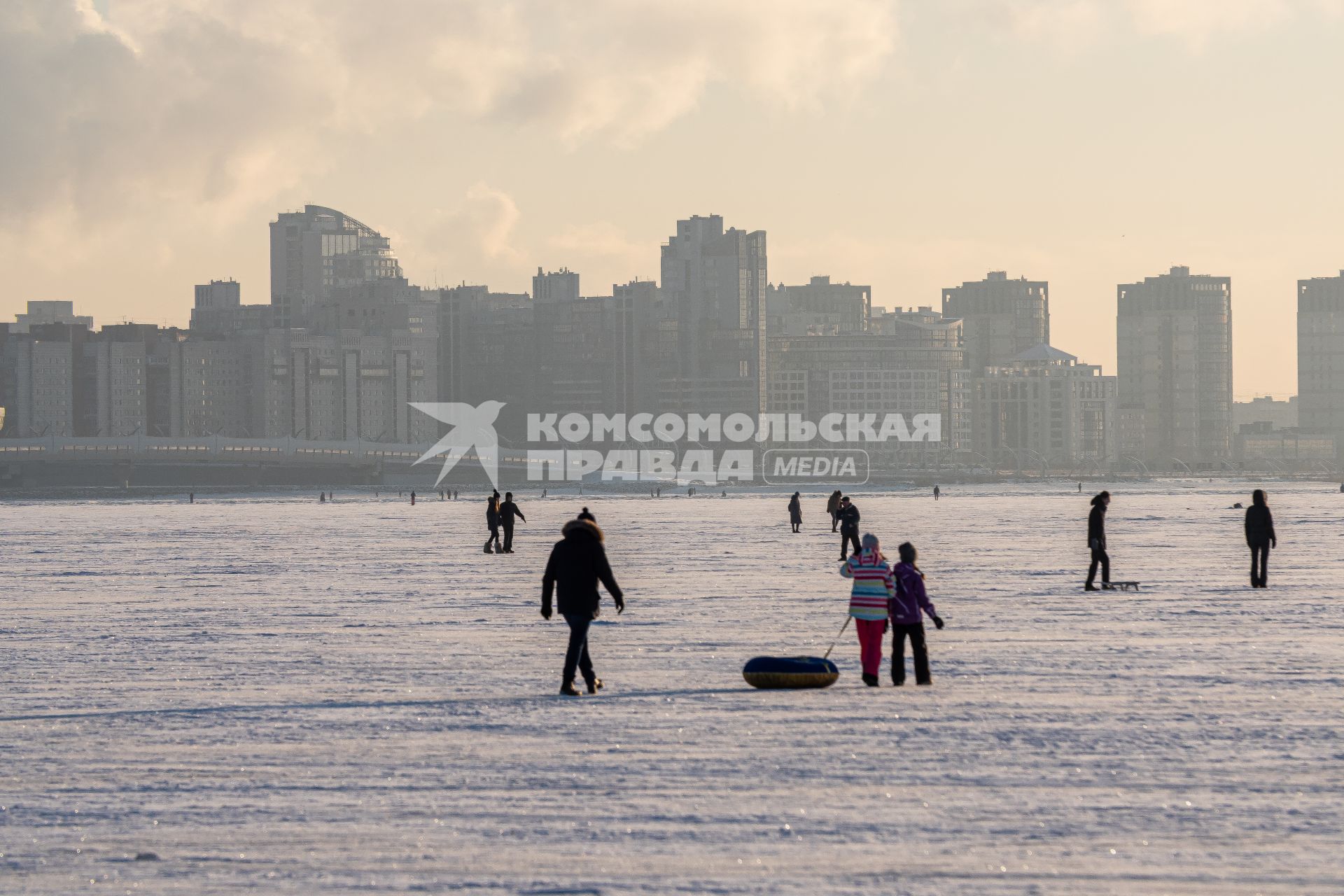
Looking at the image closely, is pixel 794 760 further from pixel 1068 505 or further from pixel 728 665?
pixel 1068 505

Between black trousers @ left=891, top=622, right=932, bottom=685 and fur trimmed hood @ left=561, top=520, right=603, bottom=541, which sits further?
black trousers @ left=891, top=622, right=932, bottom=685

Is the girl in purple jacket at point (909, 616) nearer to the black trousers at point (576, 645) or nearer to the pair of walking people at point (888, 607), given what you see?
the pair of walking people at point (888, 607)

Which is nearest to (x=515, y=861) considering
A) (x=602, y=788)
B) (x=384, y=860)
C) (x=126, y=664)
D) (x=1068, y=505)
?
(x=384, y=860)

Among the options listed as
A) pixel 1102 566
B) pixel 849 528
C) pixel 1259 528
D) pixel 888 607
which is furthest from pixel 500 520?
pixel 888 607

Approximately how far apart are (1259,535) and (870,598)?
1188 centimetres

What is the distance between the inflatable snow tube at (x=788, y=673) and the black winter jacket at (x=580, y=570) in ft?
4.56

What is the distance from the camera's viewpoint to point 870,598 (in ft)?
44.8

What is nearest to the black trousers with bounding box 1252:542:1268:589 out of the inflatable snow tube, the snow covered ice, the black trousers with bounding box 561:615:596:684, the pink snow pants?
the snow covered ice

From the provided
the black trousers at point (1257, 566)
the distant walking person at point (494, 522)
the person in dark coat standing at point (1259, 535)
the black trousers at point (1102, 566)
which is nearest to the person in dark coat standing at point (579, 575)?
the black trousers at point (1102, 566)

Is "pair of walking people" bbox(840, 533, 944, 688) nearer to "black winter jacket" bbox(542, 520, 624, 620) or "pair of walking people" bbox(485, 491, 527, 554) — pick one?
"black winter jacket" bbox(542, 520, 624, 620)

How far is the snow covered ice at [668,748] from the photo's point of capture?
26.1ft

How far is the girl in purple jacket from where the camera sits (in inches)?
537

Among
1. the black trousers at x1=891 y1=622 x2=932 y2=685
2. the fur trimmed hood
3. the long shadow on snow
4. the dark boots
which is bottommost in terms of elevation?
the long shadow on snow

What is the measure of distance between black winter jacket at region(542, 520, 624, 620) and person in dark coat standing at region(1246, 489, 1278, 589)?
13351mm
